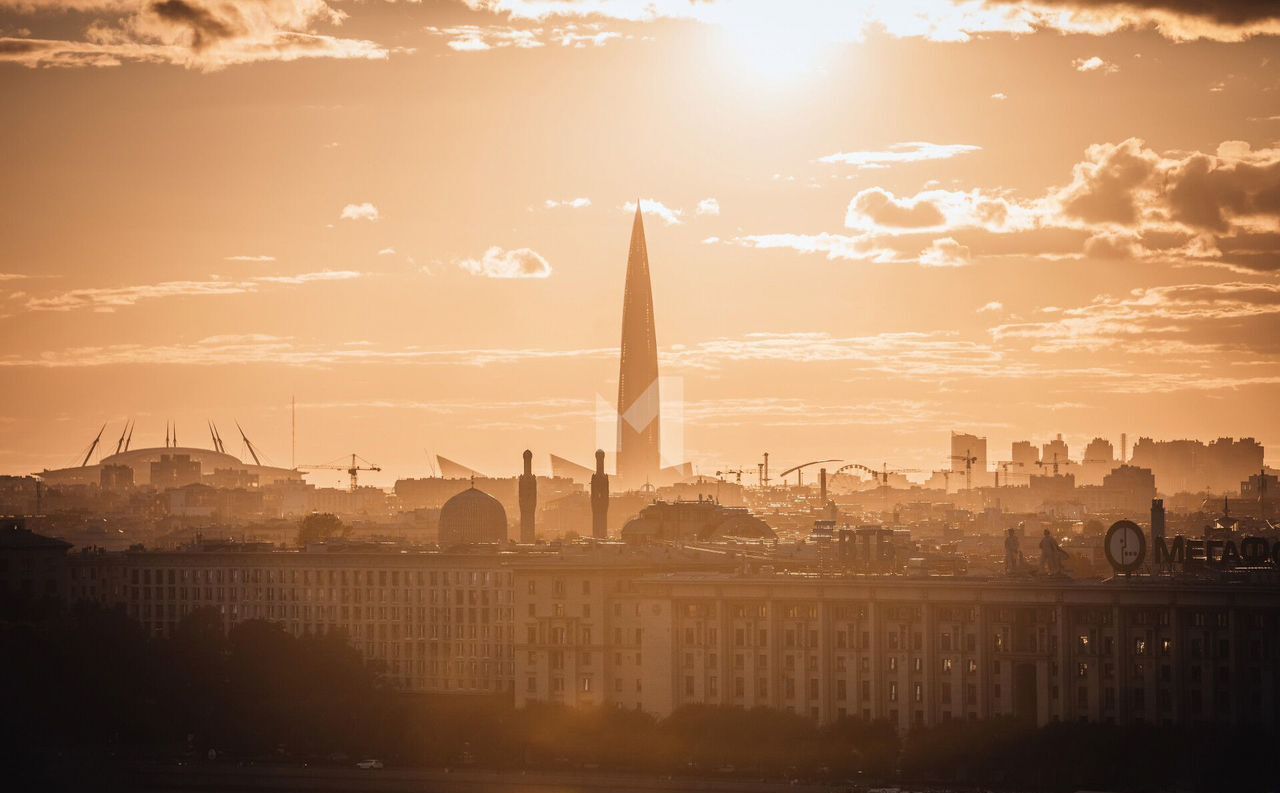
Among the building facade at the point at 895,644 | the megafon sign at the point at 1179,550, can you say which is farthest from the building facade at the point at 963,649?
the megafon sign at the point at 1179,550

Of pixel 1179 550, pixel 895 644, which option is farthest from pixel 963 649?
pixel 1179 550

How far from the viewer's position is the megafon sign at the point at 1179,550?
15288 cm

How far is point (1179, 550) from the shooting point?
6334 inches

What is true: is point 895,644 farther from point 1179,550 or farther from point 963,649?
point 1179,550

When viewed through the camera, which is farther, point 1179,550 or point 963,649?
point 1179,550

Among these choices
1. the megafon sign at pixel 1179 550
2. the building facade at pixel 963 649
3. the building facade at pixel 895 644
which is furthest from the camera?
the megafon sign at pixel 1179 550

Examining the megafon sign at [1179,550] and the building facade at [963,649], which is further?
the megafon sign at [1179,550]

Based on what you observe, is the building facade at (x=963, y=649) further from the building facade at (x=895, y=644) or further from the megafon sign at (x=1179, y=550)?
the megafon sign at (x=1179, y=550)

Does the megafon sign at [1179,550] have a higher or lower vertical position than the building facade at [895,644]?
higher

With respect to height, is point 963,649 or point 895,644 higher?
point 895,644

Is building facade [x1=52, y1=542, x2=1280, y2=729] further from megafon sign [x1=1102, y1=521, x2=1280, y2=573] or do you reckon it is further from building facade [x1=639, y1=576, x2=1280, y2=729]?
megafon sign [x1=1102, y1=521, x2=1280, y2=573]

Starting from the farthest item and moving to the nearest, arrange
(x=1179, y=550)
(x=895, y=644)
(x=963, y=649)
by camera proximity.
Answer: (x=1179, y=550), (x=895, y=644), (x=963, y=649)

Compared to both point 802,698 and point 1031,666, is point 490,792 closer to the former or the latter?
point 802,698

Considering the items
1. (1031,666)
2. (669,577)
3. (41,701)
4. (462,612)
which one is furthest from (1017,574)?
(41,701)
